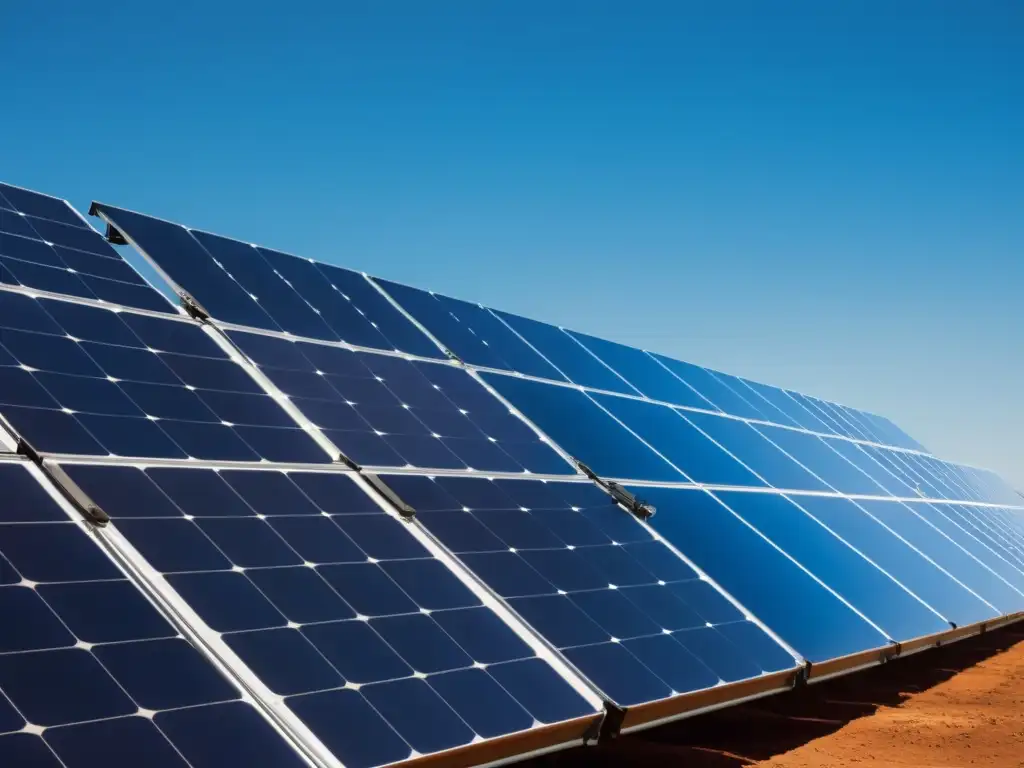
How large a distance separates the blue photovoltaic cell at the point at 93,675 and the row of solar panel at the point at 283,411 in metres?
1.42

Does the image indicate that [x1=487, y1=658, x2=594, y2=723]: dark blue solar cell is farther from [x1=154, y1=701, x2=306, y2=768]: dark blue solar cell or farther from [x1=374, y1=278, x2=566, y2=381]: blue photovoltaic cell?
[x1=374, y1=278, x2=566, y2=381]: blue photovoltaic cell

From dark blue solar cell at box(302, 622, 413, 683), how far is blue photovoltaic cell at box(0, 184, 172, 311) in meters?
5.02

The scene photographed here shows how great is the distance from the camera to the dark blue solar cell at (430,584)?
8289 millimetres

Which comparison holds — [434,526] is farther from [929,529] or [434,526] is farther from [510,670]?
[929,529]

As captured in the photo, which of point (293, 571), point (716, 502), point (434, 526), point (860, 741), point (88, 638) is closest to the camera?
point (88, 638)

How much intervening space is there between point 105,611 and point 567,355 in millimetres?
12788

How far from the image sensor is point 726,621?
10945mm

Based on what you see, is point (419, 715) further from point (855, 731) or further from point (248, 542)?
point (855, 731)

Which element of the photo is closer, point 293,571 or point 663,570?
point 293,571

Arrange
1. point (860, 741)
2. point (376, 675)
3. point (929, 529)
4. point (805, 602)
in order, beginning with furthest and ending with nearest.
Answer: point (929, 529)
point (805, 602)
point (860, 741)
point (376, 675)

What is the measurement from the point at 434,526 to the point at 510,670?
2.02 m

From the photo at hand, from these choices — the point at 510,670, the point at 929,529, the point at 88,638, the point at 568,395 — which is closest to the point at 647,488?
the point at 568,395

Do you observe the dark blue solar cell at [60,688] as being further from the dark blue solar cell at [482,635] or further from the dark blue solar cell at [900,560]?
the dark blue solar cell at [900,560]

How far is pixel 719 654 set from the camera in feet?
33.3
